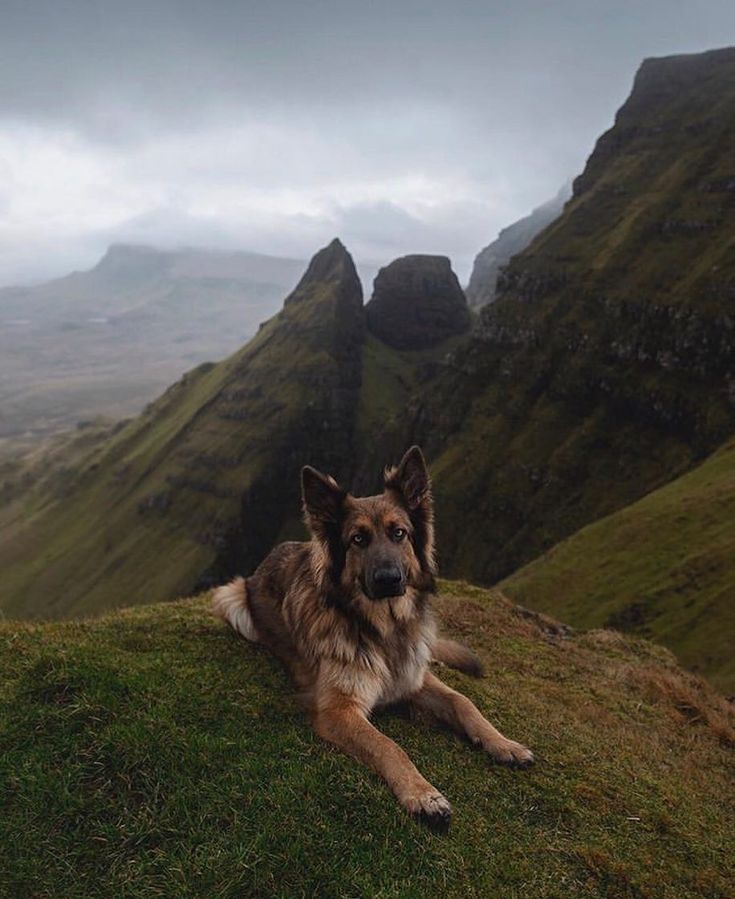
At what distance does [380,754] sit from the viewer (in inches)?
314

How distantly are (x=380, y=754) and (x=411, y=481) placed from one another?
12.8ft

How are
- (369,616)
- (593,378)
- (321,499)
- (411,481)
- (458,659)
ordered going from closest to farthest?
(321,499) < (369,616) < (411,481) < (458,659) < (593,378)

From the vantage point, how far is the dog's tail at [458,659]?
13422 millimetres

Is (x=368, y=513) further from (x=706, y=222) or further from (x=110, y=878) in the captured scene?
(x=706, y=222)

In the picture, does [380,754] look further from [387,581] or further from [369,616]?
[387,581]

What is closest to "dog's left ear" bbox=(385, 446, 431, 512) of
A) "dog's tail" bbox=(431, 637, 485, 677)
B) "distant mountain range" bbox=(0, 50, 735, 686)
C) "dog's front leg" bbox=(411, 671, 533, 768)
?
"dog's front leg" bbox=(411, 671, 533, 768)

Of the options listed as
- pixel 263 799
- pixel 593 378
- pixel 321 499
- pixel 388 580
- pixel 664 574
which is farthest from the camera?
pixel 593 378

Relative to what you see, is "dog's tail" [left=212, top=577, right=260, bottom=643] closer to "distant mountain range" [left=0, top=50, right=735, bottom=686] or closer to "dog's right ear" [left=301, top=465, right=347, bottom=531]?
"dog's right ear" [left=301, top=465, right=347, bottom=531]

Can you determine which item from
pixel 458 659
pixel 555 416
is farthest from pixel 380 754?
pixel 555 416

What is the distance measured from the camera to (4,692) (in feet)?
29.1

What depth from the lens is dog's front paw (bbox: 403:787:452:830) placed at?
7410 mm

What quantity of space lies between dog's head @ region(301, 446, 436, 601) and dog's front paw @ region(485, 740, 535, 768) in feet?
8.50

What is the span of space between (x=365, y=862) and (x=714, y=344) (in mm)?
135319

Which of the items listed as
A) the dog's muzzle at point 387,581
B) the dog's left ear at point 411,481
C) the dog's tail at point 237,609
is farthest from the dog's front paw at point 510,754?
the dog's tail at point 237,609
